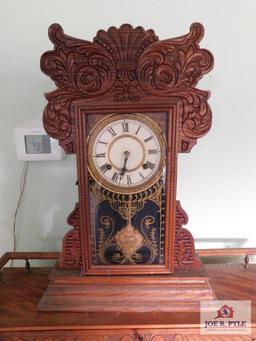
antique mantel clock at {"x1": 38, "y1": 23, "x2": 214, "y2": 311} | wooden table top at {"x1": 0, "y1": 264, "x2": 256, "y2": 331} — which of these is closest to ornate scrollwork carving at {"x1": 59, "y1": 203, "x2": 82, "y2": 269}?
antique mantel clock at {"x1": 38, "y1": 23, "x2": 214, "y2": 311}

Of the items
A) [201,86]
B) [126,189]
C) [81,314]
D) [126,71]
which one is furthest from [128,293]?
[201,86]

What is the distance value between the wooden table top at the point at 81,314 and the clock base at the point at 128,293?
2 centimetres

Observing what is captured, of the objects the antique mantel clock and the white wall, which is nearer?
the antique mantel clock

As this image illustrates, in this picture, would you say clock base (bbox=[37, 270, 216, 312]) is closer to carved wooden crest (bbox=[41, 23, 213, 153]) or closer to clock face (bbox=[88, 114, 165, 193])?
clock face (bbox=[88, 114, 165, 193])

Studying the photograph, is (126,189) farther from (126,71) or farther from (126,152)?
(126,71)

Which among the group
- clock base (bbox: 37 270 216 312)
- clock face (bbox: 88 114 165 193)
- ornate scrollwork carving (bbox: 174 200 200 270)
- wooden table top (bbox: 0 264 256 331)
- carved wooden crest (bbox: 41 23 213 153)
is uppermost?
carved wooden crest (bbox: 41 23 213 153)

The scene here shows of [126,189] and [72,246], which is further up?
[126,189]

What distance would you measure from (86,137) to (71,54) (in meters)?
0.18

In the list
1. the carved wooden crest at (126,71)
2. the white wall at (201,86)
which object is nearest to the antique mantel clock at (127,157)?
the carved wooden crest at (126,71)

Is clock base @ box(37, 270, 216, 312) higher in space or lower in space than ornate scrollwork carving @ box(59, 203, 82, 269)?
lower

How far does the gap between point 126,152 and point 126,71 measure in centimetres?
18

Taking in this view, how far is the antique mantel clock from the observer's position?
1.88ft

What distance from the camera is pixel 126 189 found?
0.64 meters

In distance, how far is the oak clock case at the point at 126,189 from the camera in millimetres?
611
